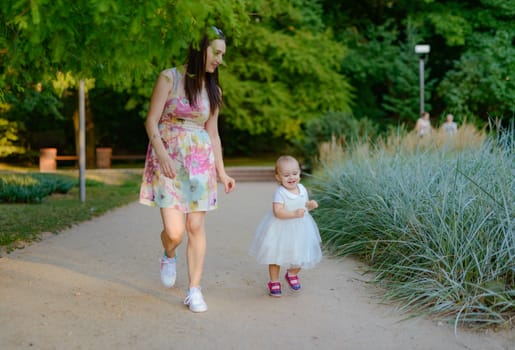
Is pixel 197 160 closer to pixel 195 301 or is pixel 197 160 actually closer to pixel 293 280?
pixel 195 301

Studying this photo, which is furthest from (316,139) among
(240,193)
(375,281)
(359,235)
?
(375,281)

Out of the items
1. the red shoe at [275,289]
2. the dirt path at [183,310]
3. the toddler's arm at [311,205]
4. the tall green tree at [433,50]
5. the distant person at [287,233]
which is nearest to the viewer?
the dirt path at [183,310]

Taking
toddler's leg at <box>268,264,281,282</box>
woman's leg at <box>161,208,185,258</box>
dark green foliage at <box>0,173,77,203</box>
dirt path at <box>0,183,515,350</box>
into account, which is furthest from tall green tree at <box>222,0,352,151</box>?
woman's leg at <box>161,208,185,258</box>

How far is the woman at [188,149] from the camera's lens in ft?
13.6

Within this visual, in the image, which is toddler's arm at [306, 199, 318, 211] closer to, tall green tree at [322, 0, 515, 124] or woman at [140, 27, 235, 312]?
woman at [140, 27, 235, 312]

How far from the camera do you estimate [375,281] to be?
5.03 m

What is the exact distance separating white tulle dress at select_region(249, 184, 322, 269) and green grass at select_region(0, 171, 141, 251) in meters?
3.20

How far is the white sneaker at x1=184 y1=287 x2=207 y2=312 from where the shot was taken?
4.16m

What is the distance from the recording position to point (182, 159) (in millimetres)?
4207

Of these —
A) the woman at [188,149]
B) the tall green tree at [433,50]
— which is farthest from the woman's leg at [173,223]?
the tall green tree at [433,50]

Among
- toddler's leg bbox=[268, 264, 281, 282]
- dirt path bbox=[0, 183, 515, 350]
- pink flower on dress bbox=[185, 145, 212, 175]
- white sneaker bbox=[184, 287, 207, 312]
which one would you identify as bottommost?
dirt path bbox=[0, 183, 515, 350]

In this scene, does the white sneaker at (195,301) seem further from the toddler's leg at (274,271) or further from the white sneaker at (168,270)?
the toddler's leg at (274,271)

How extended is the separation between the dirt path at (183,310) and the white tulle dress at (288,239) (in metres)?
0.31

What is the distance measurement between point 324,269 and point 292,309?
138cm
